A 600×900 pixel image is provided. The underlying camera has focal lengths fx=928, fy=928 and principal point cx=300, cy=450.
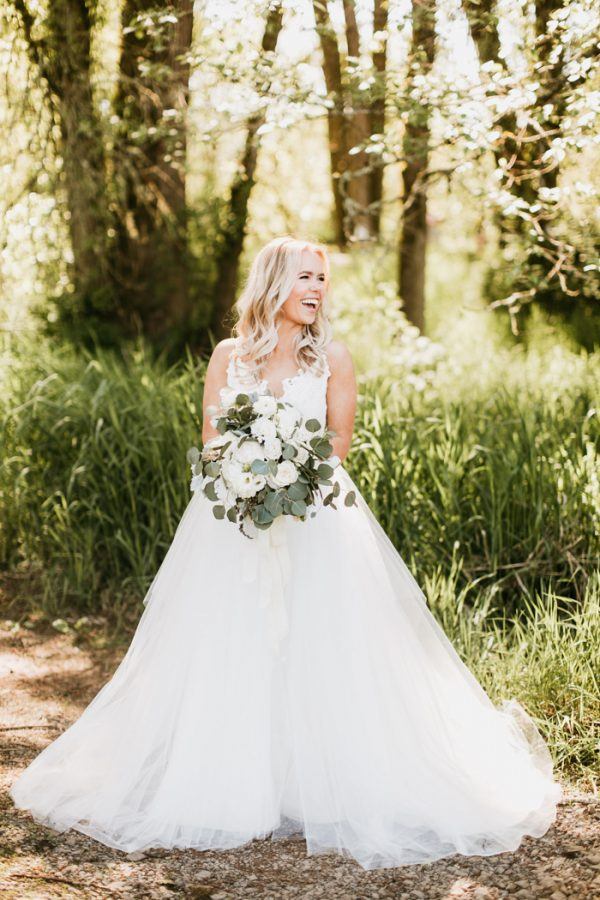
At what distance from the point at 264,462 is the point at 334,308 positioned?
5.45 meters

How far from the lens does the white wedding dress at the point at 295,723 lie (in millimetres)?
2932

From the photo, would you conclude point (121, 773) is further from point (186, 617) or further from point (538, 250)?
point (538, 250)

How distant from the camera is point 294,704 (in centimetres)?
308

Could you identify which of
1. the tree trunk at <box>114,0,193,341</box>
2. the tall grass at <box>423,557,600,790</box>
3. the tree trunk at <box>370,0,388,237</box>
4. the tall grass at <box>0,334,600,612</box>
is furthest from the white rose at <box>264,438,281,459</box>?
the tree trunk at <box>114,0,193,341</box>

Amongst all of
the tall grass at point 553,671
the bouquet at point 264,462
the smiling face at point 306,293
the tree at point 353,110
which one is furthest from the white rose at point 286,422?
the tree at point 353,110

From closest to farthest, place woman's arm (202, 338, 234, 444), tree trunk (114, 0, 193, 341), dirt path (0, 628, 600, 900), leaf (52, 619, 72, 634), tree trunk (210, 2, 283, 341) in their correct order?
dirt path (0, 628, 600, 900), woman's arm (202, 338, 234, 444), leaf (52, 619, 72, 634), tree trunk (114, 0, 193, 341), tree trunk (210, 2, 283, 341)

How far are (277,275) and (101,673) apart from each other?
2.32 m

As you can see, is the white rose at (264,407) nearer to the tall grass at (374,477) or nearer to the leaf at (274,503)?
the leaf at (274,503)

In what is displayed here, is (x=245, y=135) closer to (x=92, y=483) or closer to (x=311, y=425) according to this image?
(x=92, y=483)

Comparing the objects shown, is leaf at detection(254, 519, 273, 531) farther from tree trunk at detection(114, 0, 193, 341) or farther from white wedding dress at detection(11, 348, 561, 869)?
tree trunk at detection(114, 0, 193, 341)

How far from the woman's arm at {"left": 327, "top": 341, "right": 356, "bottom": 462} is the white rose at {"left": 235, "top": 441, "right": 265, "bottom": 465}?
0.52 m

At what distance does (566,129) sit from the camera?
4.31m

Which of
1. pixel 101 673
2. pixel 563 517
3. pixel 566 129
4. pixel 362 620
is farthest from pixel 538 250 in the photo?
pixel 101 673

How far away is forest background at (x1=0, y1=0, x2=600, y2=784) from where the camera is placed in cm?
446
